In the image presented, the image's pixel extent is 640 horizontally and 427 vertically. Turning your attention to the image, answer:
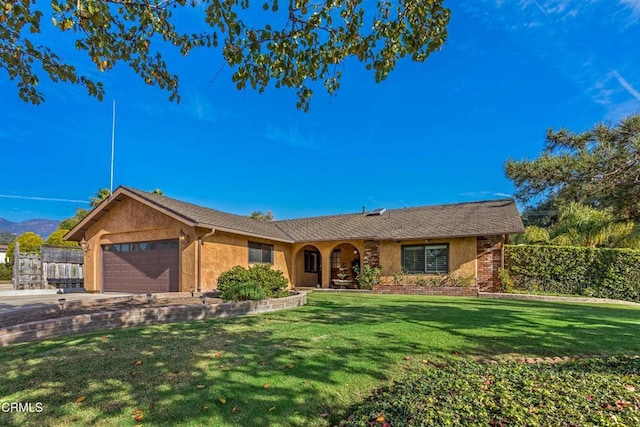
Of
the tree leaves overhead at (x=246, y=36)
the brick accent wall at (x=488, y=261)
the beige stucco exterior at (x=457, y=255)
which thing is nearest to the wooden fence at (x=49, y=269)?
the tree leaves overhead at (x=246, y=36)

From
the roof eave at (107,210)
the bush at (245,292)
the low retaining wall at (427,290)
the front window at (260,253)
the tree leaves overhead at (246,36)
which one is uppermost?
the tree leaves overhead at (246,36)

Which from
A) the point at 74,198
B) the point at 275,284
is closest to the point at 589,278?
the point at 275,284

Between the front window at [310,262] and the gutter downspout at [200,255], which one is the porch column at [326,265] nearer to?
the front window at [310,262]

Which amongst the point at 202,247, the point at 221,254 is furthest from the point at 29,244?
the point at 202,247

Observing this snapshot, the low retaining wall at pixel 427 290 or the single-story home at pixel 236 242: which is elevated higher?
the single-story home at pixel 236 242

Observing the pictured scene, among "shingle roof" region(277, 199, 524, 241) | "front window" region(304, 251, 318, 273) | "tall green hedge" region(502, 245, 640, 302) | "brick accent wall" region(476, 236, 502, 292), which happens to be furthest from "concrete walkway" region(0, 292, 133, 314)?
"tall green hedge" region(502, 245, 640, 302)

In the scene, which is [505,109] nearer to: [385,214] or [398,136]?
[398,136]

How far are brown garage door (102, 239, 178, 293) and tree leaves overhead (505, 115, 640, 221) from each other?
13.9m

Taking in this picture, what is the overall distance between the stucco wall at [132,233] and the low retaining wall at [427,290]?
28.1ft

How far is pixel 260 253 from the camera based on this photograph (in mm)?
17969

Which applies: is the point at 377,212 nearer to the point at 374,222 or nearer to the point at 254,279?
the point at 374,222

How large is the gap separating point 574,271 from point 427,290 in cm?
622

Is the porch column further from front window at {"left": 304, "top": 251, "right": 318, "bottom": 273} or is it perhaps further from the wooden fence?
the wooden fence

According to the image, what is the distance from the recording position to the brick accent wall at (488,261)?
15602mm
